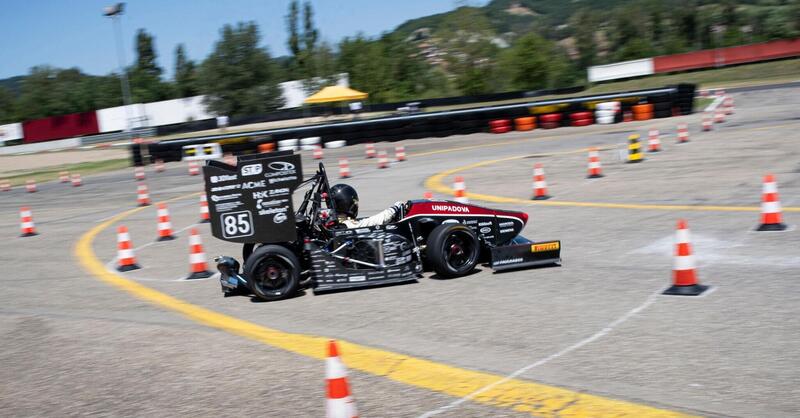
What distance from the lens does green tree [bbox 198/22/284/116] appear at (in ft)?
268

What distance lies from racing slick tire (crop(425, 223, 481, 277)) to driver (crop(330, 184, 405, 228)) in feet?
1.88

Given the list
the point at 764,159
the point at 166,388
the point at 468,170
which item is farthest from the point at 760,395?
the point at 468,170

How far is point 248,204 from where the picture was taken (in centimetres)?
979

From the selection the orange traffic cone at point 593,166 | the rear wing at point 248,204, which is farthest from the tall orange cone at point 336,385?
the orange traffic cone at point 593,166

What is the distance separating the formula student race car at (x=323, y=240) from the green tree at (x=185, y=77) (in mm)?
87814

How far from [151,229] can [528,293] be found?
10.9 metres

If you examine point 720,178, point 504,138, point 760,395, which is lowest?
point 760,395

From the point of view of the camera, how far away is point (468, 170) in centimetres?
2208

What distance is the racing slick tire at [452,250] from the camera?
31.5ft

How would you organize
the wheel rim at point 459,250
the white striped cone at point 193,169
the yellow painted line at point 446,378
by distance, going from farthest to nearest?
the white striped cone at point 193,169 → the wheel rim at point 459,250 → the yellow painted line at point 446,378

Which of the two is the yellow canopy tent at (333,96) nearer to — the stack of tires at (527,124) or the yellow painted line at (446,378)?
the stack of tires at (527,124)

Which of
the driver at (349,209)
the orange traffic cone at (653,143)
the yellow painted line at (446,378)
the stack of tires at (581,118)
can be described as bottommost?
the yellow painted line at (446,378)

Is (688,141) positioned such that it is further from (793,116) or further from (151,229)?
(151,229)

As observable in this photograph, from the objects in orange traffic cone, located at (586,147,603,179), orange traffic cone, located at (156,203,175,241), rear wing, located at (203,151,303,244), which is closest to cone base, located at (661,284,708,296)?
rear wing, located at (203,151,303,244)
